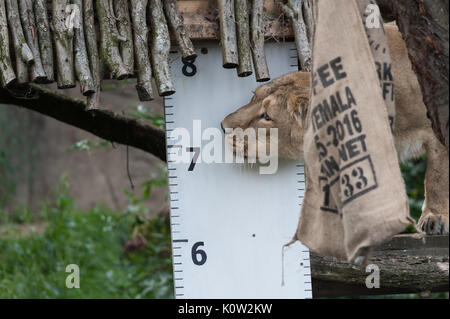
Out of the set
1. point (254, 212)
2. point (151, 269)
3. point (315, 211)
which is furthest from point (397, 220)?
point (151, 269)

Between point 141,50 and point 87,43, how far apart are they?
0.27 m

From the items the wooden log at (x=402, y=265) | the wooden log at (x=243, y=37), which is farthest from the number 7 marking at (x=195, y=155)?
the wooden log at (x=402, y=265)

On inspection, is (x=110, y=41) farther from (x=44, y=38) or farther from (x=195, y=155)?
(x=195, y=155)

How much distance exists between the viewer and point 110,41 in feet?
11.0

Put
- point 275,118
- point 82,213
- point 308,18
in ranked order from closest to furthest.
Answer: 1. point 308,18
2. point 275,118
3. point 82,213

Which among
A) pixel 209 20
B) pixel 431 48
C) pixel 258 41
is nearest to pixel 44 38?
pixel 209 20

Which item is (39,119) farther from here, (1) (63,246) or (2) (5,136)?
(1) (63,246)

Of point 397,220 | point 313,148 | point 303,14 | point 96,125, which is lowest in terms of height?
point 397,220

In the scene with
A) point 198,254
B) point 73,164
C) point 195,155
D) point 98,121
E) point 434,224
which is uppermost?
point 73,164

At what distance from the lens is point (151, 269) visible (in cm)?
670

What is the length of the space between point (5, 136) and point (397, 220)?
Result: 7.81 metres

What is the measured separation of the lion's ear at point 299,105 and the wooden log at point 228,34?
45 centimetres

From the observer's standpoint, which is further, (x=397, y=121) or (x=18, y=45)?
(x=397, y=121)

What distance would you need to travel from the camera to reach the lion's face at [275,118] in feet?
11.8
